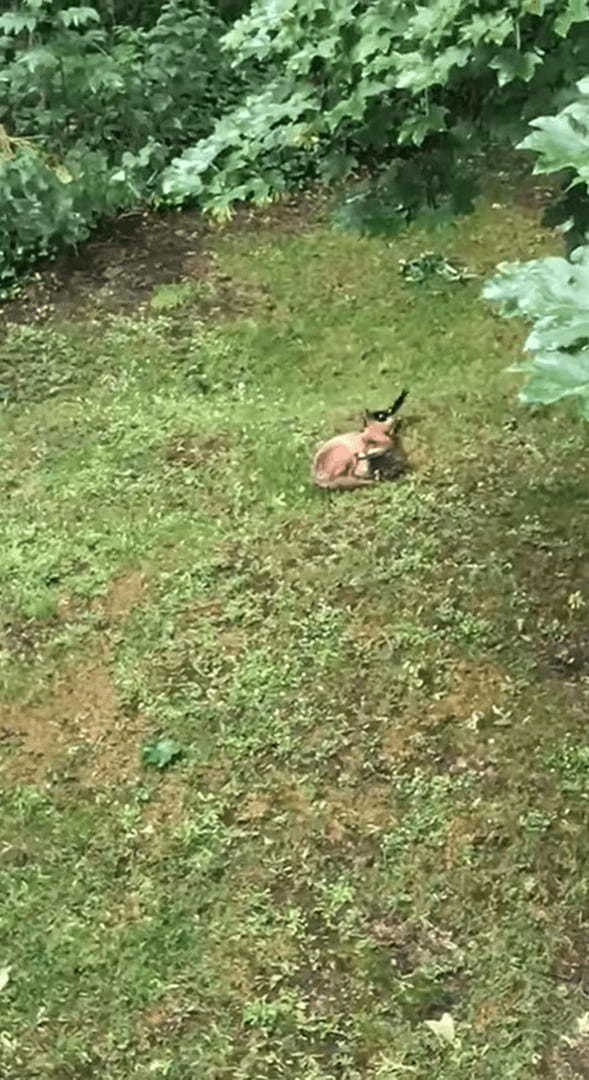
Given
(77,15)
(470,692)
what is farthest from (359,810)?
(77,15)

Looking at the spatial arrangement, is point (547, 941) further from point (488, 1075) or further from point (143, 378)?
point (143, 378)

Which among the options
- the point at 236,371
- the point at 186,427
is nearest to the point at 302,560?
the point at 186,427

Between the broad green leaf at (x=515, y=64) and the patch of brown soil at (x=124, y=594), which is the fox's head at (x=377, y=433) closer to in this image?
A: the patch of brown soil at (x=124, y=594)

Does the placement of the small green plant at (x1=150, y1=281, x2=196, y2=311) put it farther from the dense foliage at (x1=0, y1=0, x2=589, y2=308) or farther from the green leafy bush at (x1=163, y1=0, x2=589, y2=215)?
the green leafy bush at (x1=163, y1=0, x2=589, y2=215)

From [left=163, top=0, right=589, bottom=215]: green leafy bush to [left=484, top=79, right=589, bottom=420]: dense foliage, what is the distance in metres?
0.49

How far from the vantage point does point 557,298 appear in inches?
69.2

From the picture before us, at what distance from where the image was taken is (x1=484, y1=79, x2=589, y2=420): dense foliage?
166 centimetres

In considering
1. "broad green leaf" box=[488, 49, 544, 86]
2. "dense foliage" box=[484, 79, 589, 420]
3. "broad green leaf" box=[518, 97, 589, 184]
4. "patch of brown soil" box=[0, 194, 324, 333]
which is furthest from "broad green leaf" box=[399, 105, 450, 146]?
"patch of brown soil" box=[0, 194, 324, 333]

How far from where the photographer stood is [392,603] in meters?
3.68

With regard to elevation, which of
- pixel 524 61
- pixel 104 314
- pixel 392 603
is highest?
pixel 524 61

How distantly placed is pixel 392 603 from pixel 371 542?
0.26m

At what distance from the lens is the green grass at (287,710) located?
280 centimetres

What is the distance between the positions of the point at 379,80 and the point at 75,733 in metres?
1.76

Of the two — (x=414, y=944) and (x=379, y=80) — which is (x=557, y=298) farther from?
(x=414, y=944)
